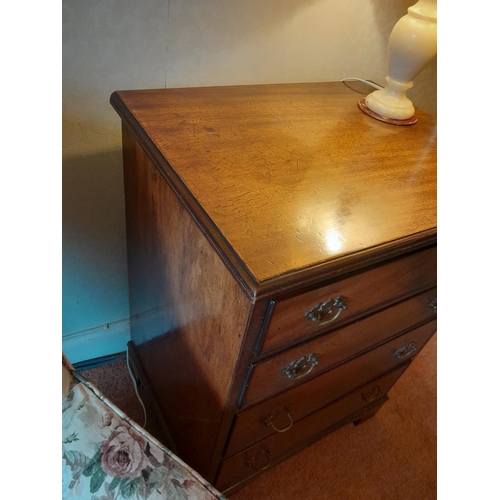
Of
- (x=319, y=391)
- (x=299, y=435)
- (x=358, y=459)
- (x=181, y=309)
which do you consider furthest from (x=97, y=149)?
(x=358, y=459)

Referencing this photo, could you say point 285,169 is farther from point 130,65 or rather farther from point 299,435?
point 299,435

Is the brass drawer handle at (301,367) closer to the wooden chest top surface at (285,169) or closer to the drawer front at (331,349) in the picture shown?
the drawer front at (331,349)

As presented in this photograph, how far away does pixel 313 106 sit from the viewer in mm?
862

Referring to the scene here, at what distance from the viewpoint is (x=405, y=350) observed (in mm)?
963

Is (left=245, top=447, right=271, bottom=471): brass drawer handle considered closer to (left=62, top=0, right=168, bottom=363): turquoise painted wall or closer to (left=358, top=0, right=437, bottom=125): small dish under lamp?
(left=62, top=0, right=168, bottom=363): turquoise painted wall

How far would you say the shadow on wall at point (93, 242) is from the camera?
0.93 m

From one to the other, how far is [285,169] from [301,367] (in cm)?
34

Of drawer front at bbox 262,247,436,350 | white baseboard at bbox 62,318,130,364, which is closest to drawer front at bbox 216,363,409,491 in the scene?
drawer front at bbox 262,247,436,350

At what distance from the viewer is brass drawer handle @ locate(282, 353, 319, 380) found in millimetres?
681
